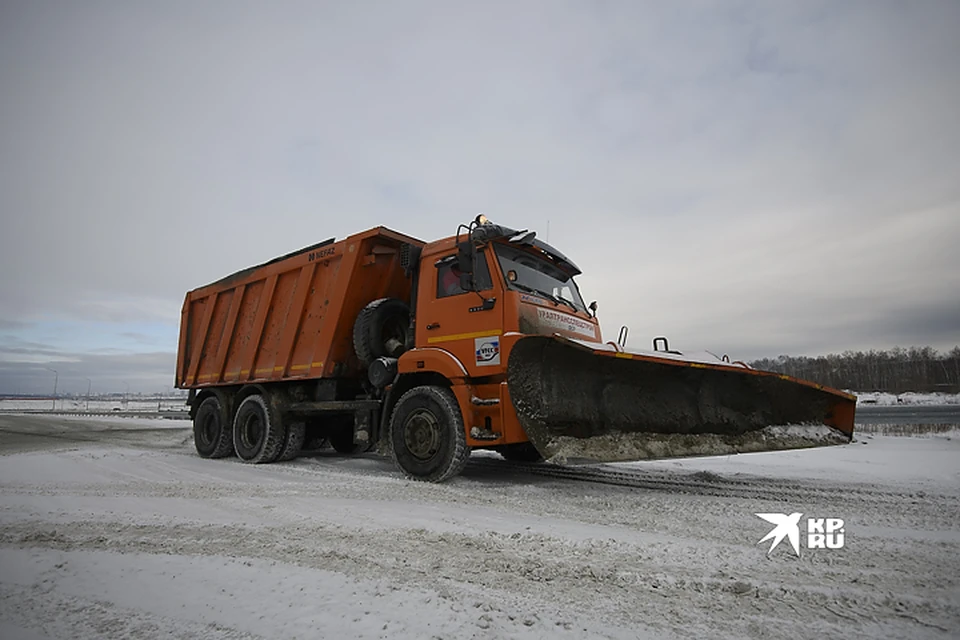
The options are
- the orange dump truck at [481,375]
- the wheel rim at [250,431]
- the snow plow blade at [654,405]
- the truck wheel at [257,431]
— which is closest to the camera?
the snow plow blade at [654,405]

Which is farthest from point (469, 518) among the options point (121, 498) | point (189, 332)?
point (189, 332)

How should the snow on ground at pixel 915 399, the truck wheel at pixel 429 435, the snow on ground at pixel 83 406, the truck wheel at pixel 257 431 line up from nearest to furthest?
the truck wheel at pixel 429 435, the truck wheel at pixel 257 431, the snow on ground at pixel 915 399, the snow on ground at pixel 83 406

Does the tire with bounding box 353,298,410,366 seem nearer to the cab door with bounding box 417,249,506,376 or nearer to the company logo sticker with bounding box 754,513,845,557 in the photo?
the cab door with bounding box 417,249,506,376

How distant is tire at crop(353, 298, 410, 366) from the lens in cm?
707

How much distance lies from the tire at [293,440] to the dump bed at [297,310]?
0.87 meters

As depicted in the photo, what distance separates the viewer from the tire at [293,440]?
8.37 metres

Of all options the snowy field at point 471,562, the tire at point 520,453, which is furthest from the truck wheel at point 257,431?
the tire at point 520,453

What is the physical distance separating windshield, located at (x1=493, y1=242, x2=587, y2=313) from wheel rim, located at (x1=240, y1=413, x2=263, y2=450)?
5305 millimetres

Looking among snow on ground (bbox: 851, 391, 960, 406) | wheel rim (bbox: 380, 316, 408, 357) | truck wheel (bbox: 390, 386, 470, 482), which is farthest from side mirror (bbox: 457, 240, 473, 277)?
snow on ground (bbox: 851, 391, 960, 406)

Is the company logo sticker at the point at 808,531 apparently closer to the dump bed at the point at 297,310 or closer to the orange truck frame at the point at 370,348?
the orange truck frame at the point at 370,348

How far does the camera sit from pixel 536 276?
631 cm

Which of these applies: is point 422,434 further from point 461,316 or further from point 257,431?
point 257,431

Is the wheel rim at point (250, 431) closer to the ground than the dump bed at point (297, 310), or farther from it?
closer to the ground

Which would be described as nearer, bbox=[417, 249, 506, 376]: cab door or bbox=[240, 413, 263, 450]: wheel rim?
bbox=[417, 249, 506, 376]: cab door
